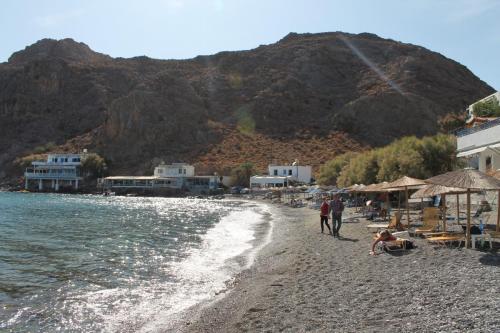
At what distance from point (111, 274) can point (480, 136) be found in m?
22.0

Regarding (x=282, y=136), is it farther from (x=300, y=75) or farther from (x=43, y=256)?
(x=43, y=256)

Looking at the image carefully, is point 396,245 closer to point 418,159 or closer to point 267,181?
point 418,159

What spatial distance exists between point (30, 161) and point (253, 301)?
110 metres

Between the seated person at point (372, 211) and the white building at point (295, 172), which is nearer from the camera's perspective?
the seated person at point (372, 211)

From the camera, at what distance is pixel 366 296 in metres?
9.41

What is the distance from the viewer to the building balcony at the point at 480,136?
25219 mm

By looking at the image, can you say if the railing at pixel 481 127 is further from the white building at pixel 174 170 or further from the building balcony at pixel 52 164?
the building balcony at pixel 52 164

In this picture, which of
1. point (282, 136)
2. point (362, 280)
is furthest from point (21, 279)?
point (282, 136)

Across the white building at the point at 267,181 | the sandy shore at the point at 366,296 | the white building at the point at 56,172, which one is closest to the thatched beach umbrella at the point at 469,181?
the sandy shore at the point at 366,296

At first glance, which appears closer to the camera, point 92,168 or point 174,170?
point 174,170

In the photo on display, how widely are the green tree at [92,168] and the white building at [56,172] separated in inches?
49.2

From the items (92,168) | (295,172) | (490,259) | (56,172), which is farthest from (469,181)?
(56,172)

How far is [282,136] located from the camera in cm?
11162

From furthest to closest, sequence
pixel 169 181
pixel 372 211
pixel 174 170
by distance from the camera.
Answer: pixel 174 170 → pixel 169 181 → pixel 372 211
